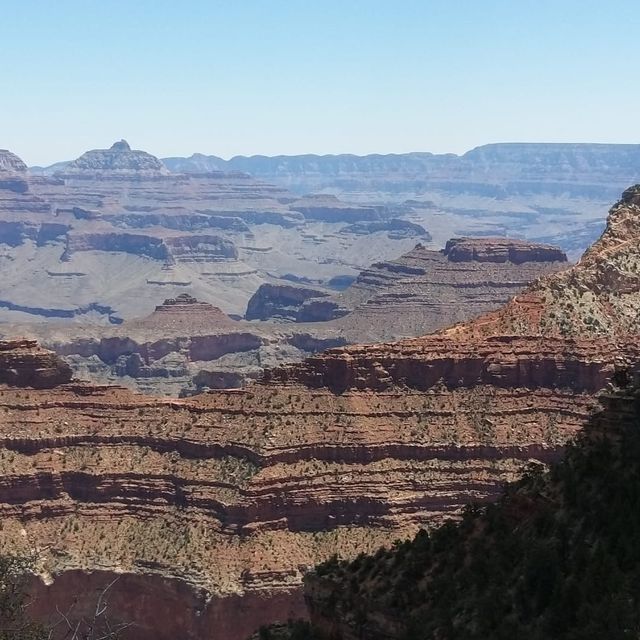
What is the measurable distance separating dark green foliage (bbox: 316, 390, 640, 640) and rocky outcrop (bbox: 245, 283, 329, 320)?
15756 cm

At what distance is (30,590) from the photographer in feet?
Answer: 176

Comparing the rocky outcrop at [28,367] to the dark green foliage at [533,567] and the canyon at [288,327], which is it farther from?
the canyon at [288,327]

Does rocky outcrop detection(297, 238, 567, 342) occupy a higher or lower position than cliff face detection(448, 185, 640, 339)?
lower

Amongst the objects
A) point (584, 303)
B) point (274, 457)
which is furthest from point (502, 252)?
point (274, 457)

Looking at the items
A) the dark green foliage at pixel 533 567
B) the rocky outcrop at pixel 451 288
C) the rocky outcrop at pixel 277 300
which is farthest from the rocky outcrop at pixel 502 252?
the dark green foliage at pixel 533 567

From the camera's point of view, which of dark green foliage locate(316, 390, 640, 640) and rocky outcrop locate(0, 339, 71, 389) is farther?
rocky outcrop locate(0, 339, 71, 389)

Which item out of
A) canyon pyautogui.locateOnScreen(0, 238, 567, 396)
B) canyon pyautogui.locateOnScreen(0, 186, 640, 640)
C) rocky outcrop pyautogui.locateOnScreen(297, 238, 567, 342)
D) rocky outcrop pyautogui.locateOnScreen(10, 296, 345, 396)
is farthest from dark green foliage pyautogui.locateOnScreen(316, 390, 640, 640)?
rocky outcrop pyautogui.locateOnScreen(297, 238, 567, 342)

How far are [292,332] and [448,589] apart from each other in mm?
125088

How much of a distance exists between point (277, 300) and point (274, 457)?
135796 millimetres

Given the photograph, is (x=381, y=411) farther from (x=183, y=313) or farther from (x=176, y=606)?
(x=183, y=313)

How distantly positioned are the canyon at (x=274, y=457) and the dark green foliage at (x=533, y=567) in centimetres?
2549

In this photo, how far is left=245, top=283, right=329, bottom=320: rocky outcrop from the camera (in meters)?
189

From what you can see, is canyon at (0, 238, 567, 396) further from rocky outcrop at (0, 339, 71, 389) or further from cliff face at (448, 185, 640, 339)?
rocky outcrop at (0, 339, 71, 389)

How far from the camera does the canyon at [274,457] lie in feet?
180
